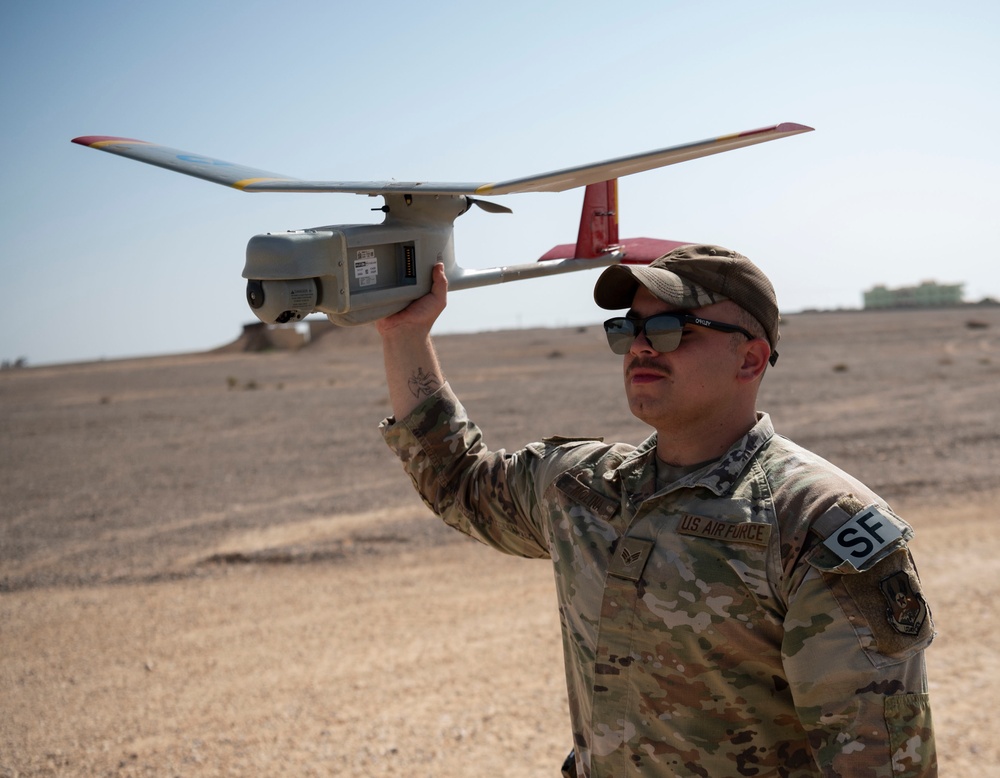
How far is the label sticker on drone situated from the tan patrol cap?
2.81 feet

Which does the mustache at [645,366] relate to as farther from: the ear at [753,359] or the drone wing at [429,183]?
the drone wing at [429,183]

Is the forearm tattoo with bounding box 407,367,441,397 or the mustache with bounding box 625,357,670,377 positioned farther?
the forearm tattoo with bounding box 407,367,441,397

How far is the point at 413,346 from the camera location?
3068 millimetres

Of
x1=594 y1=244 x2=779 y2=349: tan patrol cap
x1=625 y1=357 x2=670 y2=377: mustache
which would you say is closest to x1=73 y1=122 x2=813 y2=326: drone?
x1=594 y1=244 x2=779 y2=349: tan patrol cap

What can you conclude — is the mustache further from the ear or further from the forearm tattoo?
the forearm tattoo

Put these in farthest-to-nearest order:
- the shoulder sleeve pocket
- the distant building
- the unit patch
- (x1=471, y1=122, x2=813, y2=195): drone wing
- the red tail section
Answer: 1. the distant building
2. the red tail section
3. (x1=471, y1=122, x2=813, y2=195): drone wing
4. the unit patch
5. the shoulder sleeve pocket

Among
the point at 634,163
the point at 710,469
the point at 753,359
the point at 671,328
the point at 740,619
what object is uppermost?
the point at 634,163

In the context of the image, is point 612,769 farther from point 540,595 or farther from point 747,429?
point 540,595

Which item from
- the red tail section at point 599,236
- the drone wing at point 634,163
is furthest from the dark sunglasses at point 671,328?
the red tail section at point 599,236

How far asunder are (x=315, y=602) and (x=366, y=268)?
6.32m

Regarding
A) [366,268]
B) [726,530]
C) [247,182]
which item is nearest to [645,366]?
[726,530]

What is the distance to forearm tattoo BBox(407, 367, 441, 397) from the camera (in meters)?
3.09

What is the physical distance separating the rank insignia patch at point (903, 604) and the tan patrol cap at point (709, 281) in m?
0.78

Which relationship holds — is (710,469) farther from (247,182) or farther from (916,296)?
(916,296)
